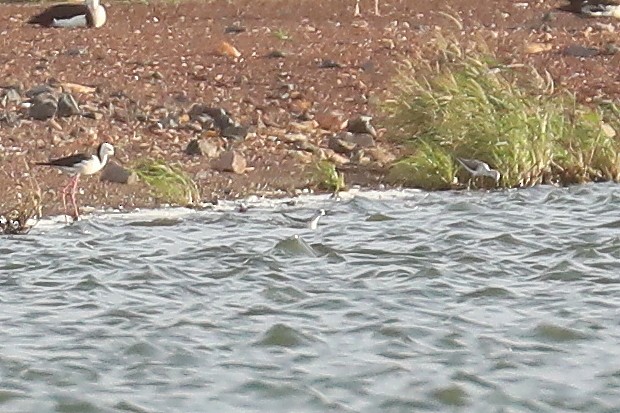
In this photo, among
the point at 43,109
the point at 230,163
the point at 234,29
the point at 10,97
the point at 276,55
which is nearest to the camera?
the point at 230,163

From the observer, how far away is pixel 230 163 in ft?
39.5

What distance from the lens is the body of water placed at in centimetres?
684

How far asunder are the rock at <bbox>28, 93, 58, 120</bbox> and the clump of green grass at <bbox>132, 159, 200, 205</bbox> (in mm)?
A: 1758

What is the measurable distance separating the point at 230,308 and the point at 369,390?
1.65m

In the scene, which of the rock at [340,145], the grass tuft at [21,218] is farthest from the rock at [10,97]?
the grass tuft at [21,218]

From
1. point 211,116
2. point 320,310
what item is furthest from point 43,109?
point 320,310

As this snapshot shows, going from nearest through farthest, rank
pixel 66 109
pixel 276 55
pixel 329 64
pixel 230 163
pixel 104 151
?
1. pixel 104 151
2. pixel 230 163
3. pixel 66 109
4. pixel 329 64
5. pixel 276 55

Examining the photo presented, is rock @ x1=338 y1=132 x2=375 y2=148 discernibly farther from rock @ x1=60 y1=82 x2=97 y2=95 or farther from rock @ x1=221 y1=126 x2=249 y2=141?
rock @ x1=60 y1=82 x2=97 y2=95

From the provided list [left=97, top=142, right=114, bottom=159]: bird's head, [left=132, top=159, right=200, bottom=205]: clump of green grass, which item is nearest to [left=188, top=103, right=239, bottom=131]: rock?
[left=132, top=159, right=200, bottom=205]: clump of green grass

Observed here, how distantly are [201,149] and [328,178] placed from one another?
118 cm

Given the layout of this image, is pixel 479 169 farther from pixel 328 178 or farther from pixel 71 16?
pixel 71 16

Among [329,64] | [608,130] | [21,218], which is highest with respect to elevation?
[21,218]

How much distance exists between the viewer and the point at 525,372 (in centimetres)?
719

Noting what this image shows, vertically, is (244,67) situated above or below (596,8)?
above
